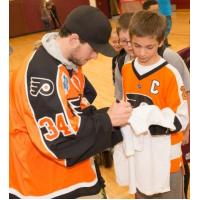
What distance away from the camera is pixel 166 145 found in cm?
183

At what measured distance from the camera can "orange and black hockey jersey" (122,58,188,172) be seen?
1.77 metres

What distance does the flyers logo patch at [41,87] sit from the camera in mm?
1425

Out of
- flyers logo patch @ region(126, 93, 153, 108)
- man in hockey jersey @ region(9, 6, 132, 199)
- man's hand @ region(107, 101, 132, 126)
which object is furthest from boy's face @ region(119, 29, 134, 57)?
man's hand @ region(107, 101, 132, 126)

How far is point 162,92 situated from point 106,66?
5683 mm

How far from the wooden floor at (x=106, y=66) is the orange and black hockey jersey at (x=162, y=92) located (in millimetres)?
682

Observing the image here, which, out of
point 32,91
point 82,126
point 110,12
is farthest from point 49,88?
point 110,12

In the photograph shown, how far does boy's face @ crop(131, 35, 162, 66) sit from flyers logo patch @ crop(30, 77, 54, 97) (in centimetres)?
66

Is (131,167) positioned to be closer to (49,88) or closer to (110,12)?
(49,88)

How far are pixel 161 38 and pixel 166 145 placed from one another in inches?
24.8

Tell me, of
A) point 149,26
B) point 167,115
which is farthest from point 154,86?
point 149,26

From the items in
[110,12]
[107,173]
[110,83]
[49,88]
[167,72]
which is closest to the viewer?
[49,88]

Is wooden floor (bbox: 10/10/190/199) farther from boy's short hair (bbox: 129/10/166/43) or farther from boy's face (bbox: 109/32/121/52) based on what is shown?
boy's face (bbox: 109/32/121/52)

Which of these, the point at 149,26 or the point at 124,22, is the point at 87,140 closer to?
the point at 149,26

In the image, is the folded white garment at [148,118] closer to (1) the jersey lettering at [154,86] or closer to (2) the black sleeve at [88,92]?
(1) the jersey lettering at [154,86]
